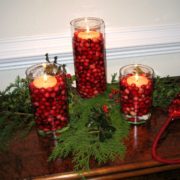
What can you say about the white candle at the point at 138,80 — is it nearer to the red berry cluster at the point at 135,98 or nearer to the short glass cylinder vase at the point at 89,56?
the red berry cluster at the point at 135,98

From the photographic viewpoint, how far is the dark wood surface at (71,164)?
0.68 metres

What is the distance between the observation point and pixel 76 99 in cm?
90

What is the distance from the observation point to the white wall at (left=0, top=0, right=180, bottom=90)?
96 cm

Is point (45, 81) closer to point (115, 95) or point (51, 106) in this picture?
point (51, 106)

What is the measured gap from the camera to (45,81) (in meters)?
0.77

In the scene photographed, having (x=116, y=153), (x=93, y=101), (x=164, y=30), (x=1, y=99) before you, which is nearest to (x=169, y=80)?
(x=164, y=30)

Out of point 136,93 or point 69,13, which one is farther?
point 69,13

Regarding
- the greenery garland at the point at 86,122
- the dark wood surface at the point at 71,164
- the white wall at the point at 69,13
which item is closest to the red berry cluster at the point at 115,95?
the greenery garland at the point at 86,122

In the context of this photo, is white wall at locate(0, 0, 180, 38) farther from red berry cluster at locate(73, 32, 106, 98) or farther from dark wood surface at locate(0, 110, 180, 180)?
dark wood surface at locate(0, 110, 180, 180)

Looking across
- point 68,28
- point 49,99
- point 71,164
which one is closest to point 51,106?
point 49,99

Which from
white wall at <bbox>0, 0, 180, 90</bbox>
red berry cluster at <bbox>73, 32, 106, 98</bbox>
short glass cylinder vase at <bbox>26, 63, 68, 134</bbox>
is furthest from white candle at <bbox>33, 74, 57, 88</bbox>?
white wall at <bbox>0, 0, 180, 90</bbox>

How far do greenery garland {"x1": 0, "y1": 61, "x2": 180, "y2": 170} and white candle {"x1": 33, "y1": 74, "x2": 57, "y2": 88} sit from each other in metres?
0.13

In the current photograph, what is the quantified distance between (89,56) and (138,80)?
0.51 ft

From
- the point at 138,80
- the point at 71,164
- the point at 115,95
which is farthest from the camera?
the point at 115,95
